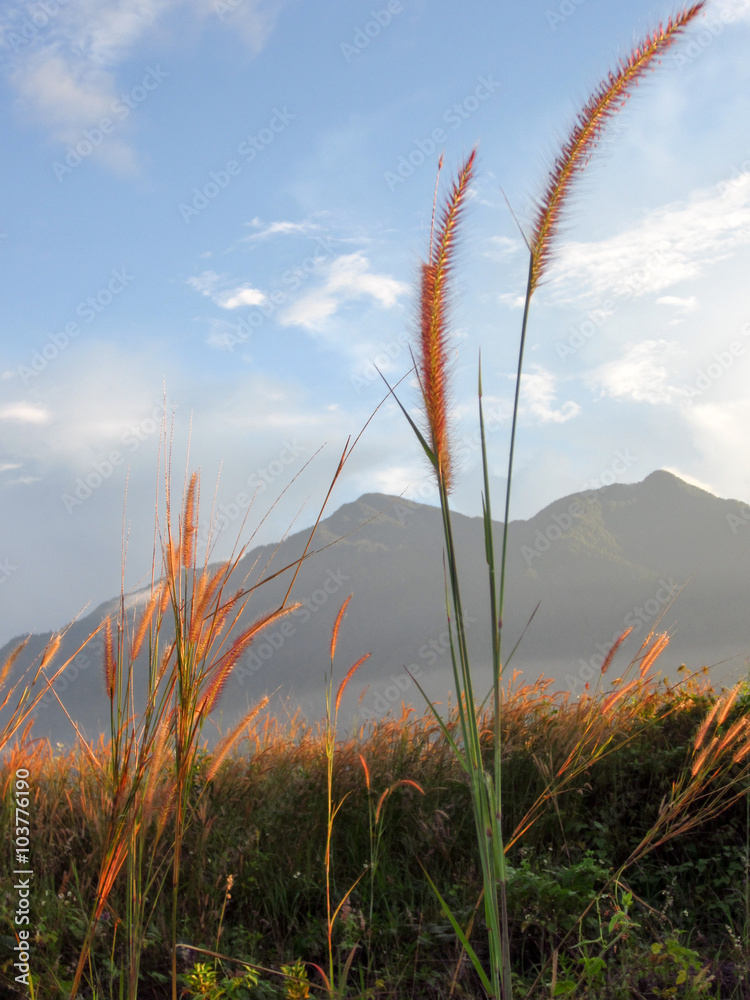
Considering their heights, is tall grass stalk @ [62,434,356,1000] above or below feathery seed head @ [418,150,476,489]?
below

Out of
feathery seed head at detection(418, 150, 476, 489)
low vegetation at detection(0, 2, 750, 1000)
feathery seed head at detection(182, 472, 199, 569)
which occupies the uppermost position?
feathery seed head at detection(418, 150, 476, 489)

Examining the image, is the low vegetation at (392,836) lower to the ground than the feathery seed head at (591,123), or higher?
lower

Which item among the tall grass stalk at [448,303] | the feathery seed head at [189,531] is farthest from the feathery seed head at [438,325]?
the feathery seed head at [189,531]

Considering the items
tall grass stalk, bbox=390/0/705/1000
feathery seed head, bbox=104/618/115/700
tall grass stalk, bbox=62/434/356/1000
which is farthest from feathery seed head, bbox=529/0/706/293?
feathery seed head, bbox=104/618/115/700

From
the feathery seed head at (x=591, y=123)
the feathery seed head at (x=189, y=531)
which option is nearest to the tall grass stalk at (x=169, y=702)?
the feathery seed head at (x=189, y=531)

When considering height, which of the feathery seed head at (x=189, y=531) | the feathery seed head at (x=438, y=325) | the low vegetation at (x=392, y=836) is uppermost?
the feathery seed head at (x=438, y=325)

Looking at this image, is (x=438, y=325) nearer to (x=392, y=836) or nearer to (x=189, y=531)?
(x=189, y=531)

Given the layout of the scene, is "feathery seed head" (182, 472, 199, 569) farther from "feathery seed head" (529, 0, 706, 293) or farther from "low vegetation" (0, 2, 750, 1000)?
"feathery seed head" (529, 0, 706, 293)

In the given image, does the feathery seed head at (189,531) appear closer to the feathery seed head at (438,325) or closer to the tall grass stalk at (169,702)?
the tall grass stalk at (169,702)

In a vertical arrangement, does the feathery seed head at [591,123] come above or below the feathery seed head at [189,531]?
above

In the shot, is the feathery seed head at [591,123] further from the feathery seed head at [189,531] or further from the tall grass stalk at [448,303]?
the feathery seed head at [189,531]

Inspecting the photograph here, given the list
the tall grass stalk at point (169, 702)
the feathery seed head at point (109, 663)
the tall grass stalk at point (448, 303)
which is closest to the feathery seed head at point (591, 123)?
the tall grass stalk at point (448, 303)

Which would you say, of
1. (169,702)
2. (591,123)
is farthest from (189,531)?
(591,123)

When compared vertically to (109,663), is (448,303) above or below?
above
